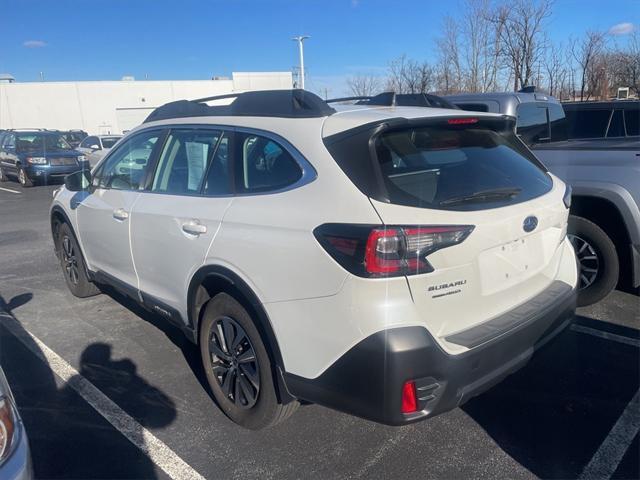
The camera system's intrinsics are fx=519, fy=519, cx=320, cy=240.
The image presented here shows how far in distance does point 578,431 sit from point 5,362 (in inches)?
155

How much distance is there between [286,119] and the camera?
2770mm

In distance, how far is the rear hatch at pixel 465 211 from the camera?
88.4 inches

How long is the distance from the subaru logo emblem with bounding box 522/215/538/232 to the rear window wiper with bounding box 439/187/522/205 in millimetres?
139

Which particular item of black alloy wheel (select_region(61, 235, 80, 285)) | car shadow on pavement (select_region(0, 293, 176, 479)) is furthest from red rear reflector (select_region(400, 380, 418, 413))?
black alloy wheel (select_region(61, 235, 80, 285))

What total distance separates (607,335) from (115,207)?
3.93 metres

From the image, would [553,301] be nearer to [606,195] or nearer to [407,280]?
[407,280]

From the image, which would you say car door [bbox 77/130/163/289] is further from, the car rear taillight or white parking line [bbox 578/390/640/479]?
white parking line [bbox 578/390/640/479]

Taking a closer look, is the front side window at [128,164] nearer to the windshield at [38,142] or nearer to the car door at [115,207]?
the car door at [115,207]

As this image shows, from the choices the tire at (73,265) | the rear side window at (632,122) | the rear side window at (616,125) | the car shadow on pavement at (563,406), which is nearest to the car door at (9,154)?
the tire at (73,265)

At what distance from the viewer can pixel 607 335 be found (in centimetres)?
403

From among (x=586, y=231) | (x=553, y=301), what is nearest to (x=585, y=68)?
(x=586, y=231)

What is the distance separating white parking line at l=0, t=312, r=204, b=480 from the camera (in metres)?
2.71

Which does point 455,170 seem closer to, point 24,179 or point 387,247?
point 387,247

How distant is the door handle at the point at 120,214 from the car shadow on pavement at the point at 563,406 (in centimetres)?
269
